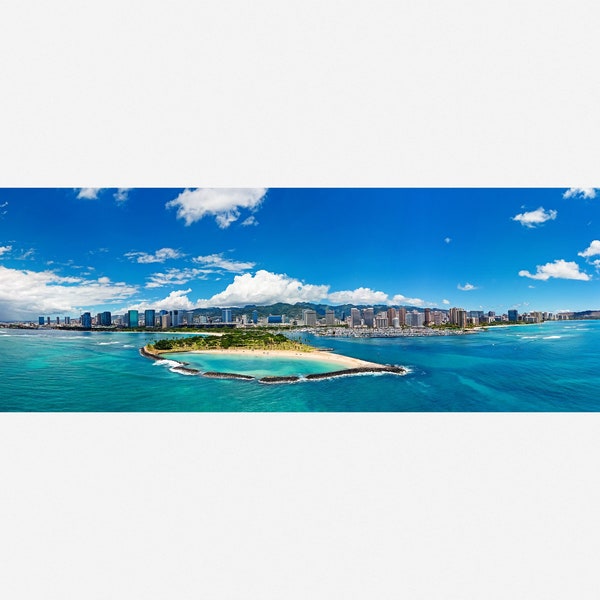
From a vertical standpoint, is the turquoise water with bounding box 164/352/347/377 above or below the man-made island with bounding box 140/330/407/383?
below

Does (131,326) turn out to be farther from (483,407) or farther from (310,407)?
(483,407)

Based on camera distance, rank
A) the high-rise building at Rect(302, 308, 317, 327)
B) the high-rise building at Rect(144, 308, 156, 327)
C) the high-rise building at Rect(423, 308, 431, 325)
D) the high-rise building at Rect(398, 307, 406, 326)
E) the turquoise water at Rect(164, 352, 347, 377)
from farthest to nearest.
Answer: the high-rise building at Rect(302, 308, 317, 327) < the high-rise building at Rect(398, 307, 406, 326) < the high-rise building at Rect(423, 308, 431, 325) < the turquoise water at Rect(164, 352, 347, 377) < the high-rise building at Rect(144, 308, 156, 327)

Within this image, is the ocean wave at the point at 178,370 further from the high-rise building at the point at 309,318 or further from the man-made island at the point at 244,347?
the high-rise building at the point at 309,318

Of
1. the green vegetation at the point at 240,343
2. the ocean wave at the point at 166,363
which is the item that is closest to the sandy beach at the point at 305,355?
the green vegetation at the point at 240,343

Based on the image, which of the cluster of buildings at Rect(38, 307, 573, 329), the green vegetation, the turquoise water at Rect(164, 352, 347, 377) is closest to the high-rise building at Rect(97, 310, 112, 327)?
the cluster of buildings at Rect(38, 307, 573, 329)

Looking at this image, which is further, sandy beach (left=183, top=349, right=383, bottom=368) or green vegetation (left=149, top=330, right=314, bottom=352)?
green vegetation (left=149, top=330, right=314, bottom=352)

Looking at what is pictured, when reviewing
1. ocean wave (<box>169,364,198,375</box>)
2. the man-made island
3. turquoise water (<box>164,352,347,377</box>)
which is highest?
the man-made island

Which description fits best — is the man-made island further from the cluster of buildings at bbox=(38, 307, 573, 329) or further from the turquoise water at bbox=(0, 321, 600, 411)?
the turquoise water at bbox=(0, 321, 600, 411)
